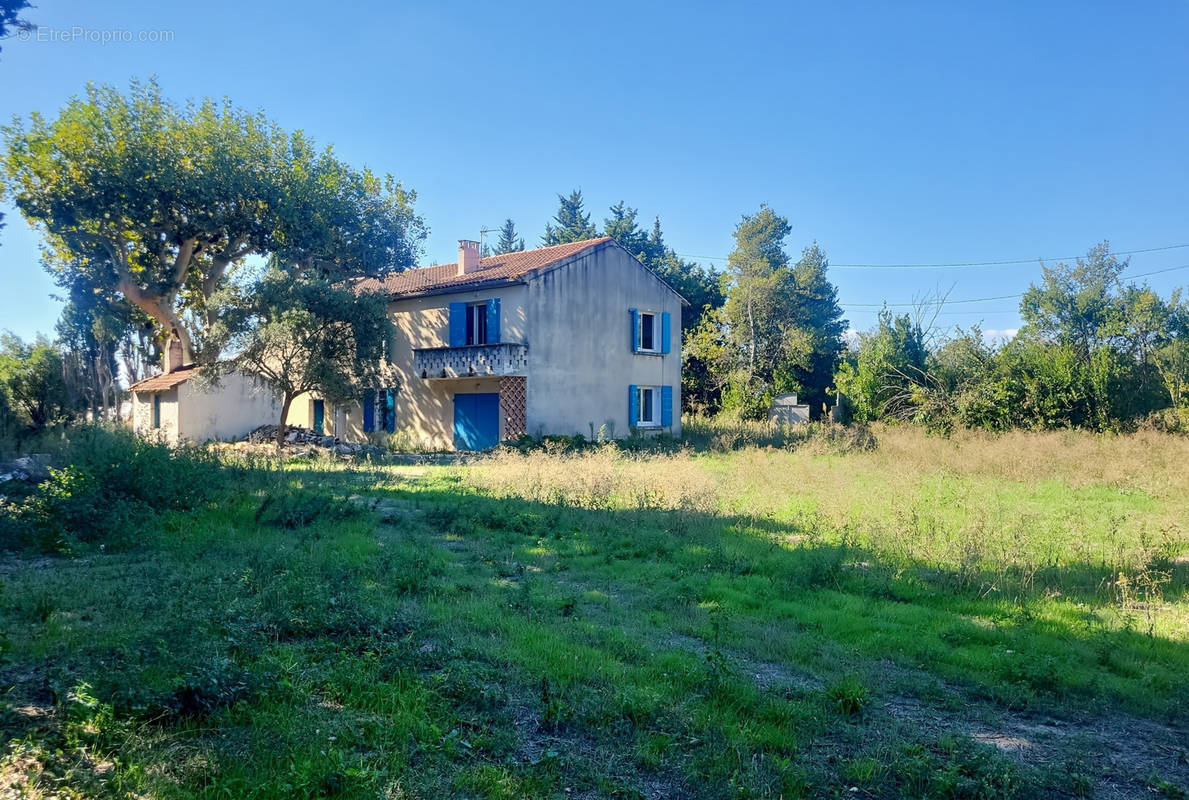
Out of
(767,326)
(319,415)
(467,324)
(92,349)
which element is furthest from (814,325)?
(92,349)

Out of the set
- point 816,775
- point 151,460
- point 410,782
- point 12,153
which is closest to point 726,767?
point 816,775

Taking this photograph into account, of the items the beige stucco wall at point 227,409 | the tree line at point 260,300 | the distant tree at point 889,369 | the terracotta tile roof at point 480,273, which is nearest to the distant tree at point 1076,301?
the tree line at point 260,300

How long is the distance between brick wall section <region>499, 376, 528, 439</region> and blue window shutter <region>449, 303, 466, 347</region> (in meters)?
2.52

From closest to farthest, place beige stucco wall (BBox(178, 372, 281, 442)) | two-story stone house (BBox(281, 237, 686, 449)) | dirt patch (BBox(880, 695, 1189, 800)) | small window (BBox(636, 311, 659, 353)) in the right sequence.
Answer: dirt patch (BBox(880, 695, 1189, 800)), two-story stone house (BBox(281, 237, 686, 449)), beige stucco wall (BBox(178, 372, 281, 442)), small window (BBox(636, 311, 659, 353))

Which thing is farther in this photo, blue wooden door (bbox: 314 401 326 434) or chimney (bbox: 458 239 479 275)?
blue wooden door (bbox: 314 401 326 434)

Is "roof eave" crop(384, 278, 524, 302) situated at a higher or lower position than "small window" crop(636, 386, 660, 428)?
higher

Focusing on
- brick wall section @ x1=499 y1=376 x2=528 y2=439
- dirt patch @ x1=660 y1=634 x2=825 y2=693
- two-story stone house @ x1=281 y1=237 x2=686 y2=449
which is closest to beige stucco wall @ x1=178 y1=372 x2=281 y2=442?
two-story stone house @ x1=281 y1=237 x2=686 y2=449

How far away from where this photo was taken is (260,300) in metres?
20.5

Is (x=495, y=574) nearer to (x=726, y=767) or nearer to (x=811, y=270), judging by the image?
(x=726, y=767)

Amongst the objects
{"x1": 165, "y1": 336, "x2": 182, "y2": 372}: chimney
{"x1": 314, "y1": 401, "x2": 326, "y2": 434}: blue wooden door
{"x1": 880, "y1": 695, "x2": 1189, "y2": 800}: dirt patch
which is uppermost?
{"x1": 165, "y1": 336, "x2": 182, "y2": 372}: chimney

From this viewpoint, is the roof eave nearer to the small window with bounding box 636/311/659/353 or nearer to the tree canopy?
the small window with bounding box 636/311/659/353

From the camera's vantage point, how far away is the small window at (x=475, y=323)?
24094 mm

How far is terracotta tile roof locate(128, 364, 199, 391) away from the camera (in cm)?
2507

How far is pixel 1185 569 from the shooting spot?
761 centimetres
